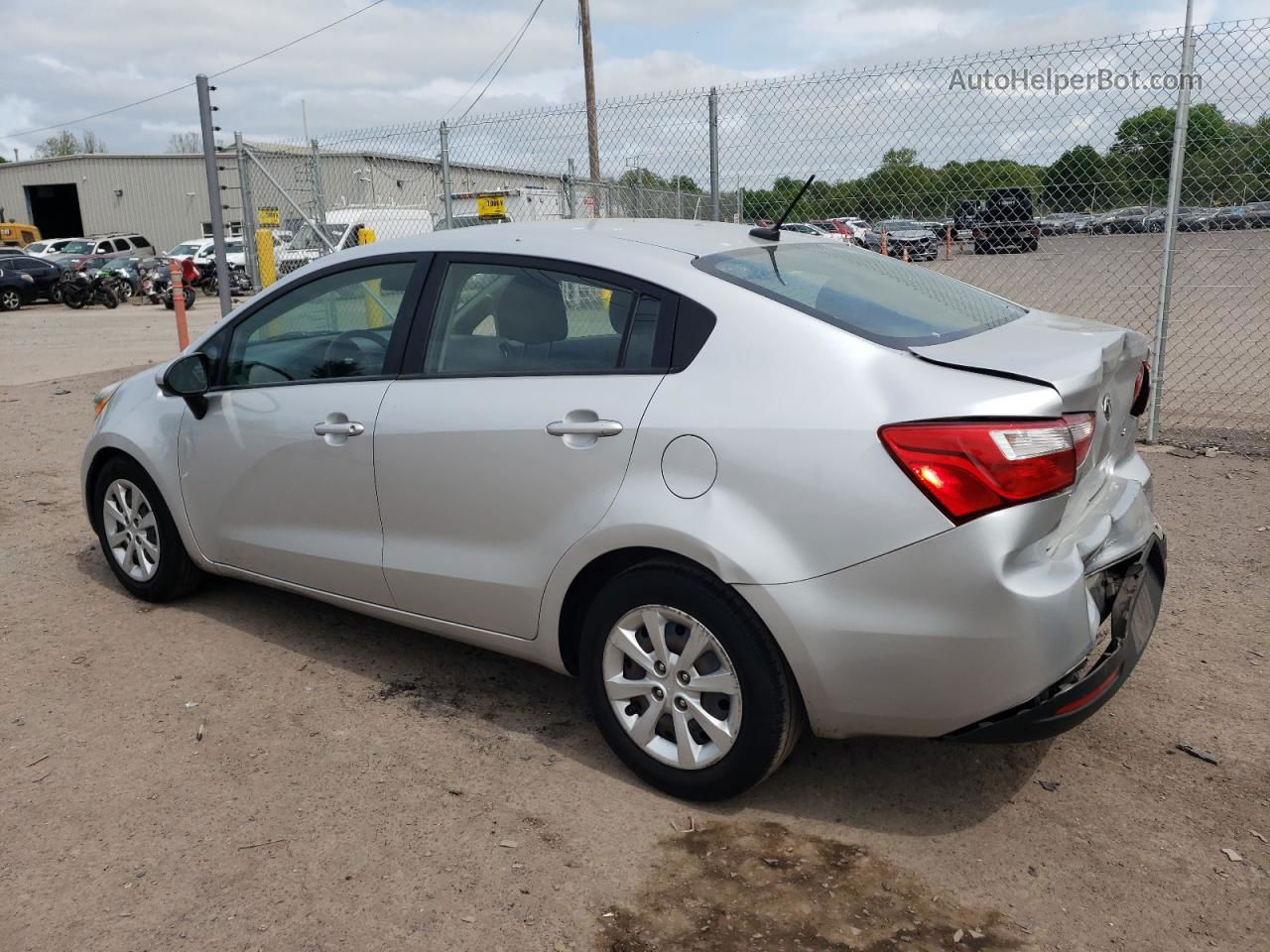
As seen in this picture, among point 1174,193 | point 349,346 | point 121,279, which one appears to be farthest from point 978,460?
point 121,279

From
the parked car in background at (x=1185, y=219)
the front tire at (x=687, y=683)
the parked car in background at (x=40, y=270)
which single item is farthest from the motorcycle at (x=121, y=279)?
the front tire at (x=687, y=683)

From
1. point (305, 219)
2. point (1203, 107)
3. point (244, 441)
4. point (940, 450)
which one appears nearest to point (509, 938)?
point (940, 450)

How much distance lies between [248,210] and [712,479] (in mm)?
9475

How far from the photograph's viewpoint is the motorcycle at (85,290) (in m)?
26.9

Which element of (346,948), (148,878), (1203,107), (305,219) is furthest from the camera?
(305,219)

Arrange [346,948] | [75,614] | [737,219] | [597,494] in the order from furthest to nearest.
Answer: [737,219] → [75,614] → [597,494] → [346,948]

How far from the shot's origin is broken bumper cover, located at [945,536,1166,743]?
2.67 m

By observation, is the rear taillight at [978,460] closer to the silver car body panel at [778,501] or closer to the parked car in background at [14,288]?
the silver car body panel at [778,501]

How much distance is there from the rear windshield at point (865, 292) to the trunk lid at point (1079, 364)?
0.32ft

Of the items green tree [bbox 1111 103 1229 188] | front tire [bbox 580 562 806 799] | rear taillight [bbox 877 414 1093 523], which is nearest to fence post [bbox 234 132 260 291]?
green tree [bbox 1111 103 1229 188]

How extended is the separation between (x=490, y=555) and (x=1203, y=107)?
574cm

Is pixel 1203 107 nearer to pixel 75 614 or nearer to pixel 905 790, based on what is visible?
pixel 905 790

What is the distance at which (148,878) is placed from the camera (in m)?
2.80

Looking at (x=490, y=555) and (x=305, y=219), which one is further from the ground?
(x=305, y=219)
